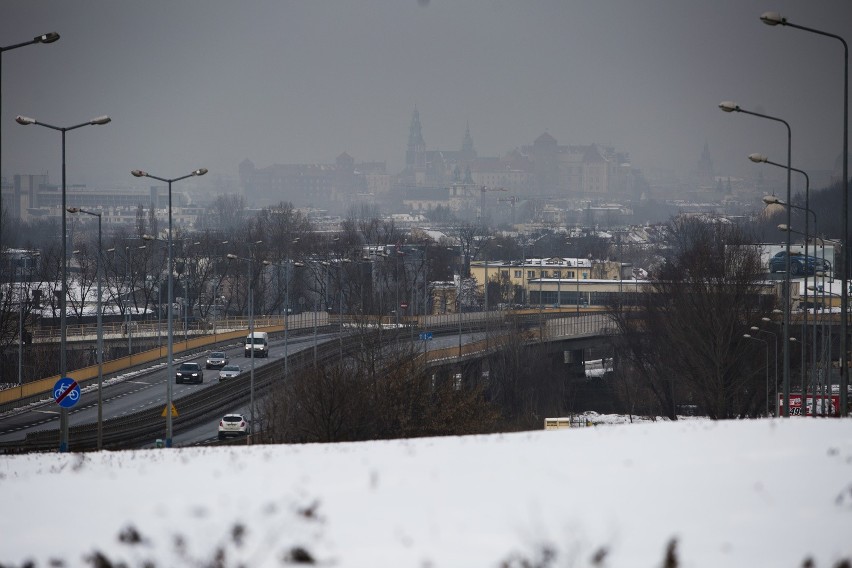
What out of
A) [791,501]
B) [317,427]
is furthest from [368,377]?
→ [791,501]

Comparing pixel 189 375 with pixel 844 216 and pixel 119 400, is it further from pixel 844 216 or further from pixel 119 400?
pixel 844 216

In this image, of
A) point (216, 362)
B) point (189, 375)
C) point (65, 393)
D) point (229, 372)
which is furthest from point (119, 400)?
point (65, 393)

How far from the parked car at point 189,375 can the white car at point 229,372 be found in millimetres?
825

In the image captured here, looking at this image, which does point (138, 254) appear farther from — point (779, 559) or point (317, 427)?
point (779, 559)

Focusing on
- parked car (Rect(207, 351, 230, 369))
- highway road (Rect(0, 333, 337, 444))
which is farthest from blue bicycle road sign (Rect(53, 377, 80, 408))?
parked car (Rect(207, 351, 230, 369))

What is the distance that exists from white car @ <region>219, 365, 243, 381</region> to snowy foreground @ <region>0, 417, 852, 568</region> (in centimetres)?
3714

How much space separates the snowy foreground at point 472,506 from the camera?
9.52m

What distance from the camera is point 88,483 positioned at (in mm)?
12773

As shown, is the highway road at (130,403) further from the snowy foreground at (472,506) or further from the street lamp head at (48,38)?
the snowy foreground at (472,506)

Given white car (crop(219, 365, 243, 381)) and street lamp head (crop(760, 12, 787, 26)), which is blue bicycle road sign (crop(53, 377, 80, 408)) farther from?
white car (crop(219, 365, 243, 381))

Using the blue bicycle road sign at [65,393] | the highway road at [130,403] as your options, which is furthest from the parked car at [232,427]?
the blue bicycle road sign at [65,393]

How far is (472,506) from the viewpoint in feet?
35.5

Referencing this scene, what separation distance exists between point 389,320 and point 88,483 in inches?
2313

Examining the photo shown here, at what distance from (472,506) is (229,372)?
136 ft
